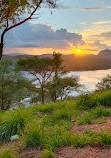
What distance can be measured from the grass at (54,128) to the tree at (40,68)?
24234 millimetres

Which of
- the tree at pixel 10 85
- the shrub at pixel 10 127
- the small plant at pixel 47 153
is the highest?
the small plant at pixel 47 153

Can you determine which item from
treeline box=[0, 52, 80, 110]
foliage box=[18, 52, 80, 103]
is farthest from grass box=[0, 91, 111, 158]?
foliage box=[18, 52, 80, 103]

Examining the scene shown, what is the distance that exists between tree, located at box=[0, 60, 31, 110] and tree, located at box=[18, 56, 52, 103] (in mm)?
3050

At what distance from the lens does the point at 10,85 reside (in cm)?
2652

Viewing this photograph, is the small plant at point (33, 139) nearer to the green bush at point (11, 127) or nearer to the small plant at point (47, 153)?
the small plant at point (47, 153)

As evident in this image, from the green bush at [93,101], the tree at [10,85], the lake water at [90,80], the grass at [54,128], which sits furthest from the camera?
the lake water at [90,80]

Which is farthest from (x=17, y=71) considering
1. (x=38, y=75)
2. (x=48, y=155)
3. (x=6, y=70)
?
(x=48, y=155)

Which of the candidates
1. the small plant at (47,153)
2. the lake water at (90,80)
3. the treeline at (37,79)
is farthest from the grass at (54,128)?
the lake water at (90,80)

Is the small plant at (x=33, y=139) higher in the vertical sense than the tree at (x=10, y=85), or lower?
higher

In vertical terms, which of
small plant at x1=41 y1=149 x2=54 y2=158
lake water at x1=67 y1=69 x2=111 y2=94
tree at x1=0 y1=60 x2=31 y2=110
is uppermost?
small plant at x1=41 y1=149 x2=54 y2=158

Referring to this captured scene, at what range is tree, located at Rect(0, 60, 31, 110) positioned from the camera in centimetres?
2572

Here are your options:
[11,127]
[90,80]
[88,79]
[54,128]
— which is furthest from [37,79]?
[88,79]

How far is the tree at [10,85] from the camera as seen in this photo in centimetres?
2572

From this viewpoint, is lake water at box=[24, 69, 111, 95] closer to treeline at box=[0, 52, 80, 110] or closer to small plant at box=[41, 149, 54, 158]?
treeline at box=[0, 52, 80, 110]
